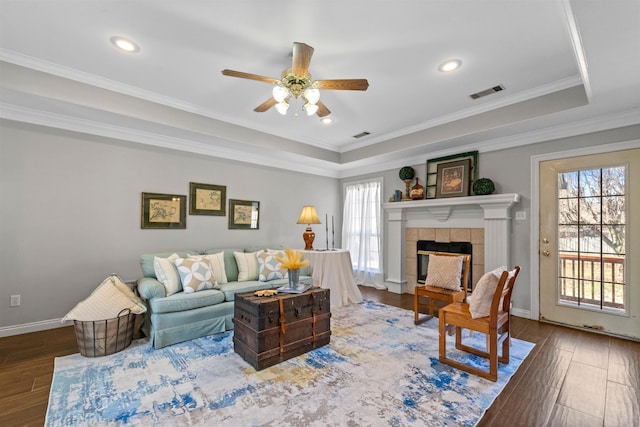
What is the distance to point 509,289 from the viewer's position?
256 cm

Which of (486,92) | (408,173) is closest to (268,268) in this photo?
(408,173)

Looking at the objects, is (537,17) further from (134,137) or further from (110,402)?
(134,137)

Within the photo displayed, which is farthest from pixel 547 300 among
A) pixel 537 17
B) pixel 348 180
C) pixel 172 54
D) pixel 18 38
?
pixel 18 38

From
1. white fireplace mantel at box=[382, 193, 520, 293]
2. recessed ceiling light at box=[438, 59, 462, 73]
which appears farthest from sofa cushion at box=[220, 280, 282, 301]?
recessed ceiling light at box=[438, 59, 462, 73]

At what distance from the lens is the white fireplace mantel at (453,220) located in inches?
159

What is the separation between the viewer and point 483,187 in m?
4.17

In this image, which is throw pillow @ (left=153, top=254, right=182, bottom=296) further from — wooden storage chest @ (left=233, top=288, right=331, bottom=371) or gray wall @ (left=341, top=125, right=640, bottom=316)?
gray wall @ (left=341, top=125, right=640, bottom=316)

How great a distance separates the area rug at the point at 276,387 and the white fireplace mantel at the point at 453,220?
1457 millimetres

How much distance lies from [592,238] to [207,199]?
5.29 m

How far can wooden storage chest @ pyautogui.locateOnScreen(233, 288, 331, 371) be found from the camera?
8.26 ft

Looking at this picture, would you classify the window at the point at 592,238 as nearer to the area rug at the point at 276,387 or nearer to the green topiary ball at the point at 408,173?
the area rug at the point at 276,387

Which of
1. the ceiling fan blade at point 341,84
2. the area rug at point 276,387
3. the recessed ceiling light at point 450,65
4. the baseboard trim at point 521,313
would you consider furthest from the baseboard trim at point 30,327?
the baseboard trim at point 521,313

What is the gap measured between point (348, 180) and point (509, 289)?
437 cm

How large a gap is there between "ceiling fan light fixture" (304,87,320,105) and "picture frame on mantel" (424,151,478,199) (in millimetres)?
3100
